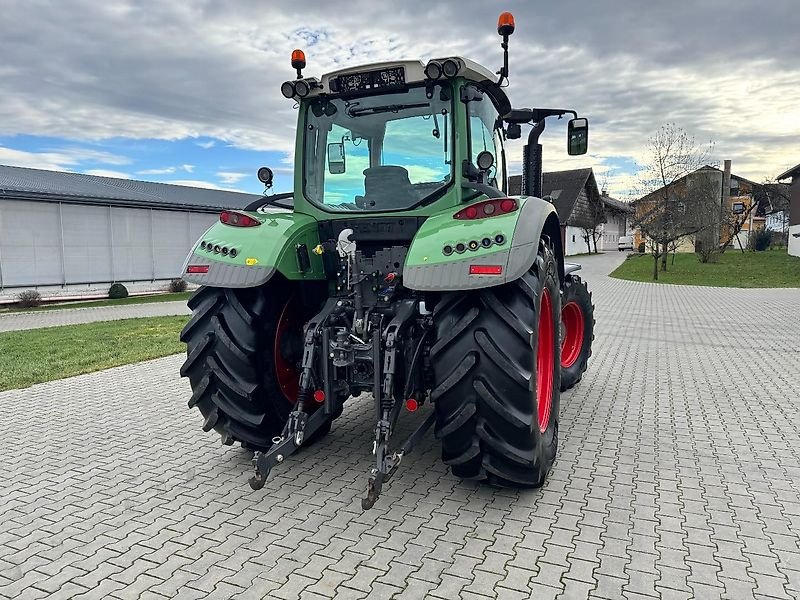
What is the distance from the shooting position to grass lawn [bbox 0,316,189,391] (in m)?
7.55

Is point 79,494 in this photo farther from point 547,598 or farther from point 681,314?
point 681,314

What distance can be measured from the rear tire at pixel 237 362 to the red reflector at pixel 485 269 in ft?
4.87

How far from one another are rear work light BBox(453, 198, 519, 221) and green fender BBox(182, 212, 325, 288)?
1158 mm

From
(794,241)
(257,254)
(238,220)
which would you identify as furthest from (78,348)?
(794,241)

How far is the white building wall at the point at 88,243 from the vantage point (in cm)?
1667

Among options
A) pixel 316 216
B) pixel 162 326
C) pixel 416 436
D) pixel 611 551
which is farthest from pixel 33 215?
pixel 611 551

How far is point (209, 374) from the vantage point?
3844 mm

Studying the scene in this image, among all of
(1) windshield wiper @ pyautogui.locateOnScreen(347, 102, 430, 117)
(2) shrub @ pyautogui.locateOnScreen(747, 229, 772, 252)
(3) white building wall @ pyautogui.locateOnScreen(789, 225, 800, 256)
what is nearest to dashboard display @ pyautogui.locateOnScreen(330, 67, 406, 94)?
(1) windshield wiper @ pyautogui.locateOnScreen(347, 102, 430, 117)

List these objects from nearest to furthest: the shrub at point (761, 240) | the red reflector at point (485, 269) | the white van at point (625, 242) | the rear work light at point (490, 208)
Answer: the red reflector at point (485, 269), the rear work light at point (490, 208), the shrub at point (761, 240), the white van at point (625, 242)

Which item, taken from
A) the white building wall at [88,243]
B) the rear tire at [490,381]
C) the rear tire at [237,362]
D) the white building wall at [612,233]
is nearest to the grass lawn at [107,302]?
the white building wall at [88,243]

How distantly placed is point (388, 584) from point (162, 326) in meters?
10.6

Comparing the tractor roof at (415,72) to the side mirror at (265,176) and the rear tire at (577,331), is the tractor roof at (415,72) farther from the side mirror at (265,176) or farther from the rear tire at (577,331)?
the rear tire at (577,331)

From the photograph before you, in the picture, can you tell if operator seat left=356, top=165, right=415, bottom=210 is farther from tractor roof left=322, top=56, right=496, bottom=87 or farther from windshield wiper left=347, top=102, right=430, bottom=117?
tractor roof left=322, top=56, right=496, bottom=87

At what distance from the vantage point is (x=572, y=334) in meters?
6.48
